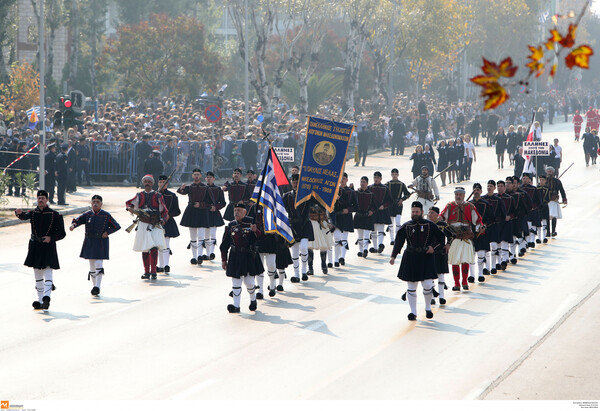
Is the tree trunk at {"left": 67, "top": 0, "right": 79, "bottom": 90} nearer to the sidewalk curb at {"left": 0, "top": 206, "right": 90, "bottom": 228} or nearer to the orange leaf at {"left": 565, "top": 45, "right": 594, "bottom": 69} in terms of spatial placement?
the sidewalk curb at {"left": 0, "top": 206, "right": 90, "bottom": 228}

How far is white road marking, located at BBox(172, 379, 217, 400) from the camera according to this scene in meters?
10.8

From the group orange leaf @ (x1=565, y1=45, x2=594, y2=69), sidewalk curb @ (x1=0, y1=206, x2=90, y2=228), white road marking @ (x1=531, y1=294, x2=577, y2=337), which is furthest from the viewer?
sidewalk curb @ (x1=0, y1=206, x2=90, y2=228)

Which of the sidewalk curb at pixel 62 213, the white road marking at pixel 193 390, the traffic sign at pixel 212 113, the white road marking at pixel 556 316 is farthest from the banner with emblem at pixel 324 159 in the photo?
the traffic sign at pixel 212 113

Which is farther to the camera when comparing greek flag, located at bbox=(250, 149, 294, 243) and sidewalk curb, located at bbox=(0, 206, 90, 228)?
sidewalk curb, located at bbox=(0, 206, 90, 228)

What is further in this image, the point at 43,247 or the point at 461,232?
the point at 461,232

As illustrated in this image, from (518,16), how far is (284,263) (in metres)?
76.0

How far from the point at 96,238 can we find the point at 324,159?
490 centimetres

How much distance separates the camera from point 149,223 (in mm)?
18828

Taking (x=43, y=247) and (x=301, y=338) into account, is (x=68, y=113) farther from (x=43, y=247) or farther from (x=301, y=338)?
(x=301, y=338)

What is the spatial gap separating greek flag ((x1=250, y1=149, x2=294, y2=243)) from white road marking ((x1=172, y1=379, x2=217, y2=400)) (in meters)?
A: 5.15

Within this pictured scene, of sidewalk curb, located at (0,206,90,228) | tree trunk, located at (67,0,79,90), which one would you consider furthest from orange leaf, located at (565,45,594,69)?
tree trunk, located at (67,0,79,90)

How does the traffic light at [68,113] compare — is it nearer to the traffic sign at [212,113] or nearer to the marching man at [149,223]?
the traffic sign at [212,113]

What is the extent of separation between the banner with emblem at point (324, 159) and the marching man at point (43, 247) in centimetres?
523

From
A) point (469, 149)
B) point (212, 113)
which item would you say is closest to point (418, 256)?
point (212, 113)
